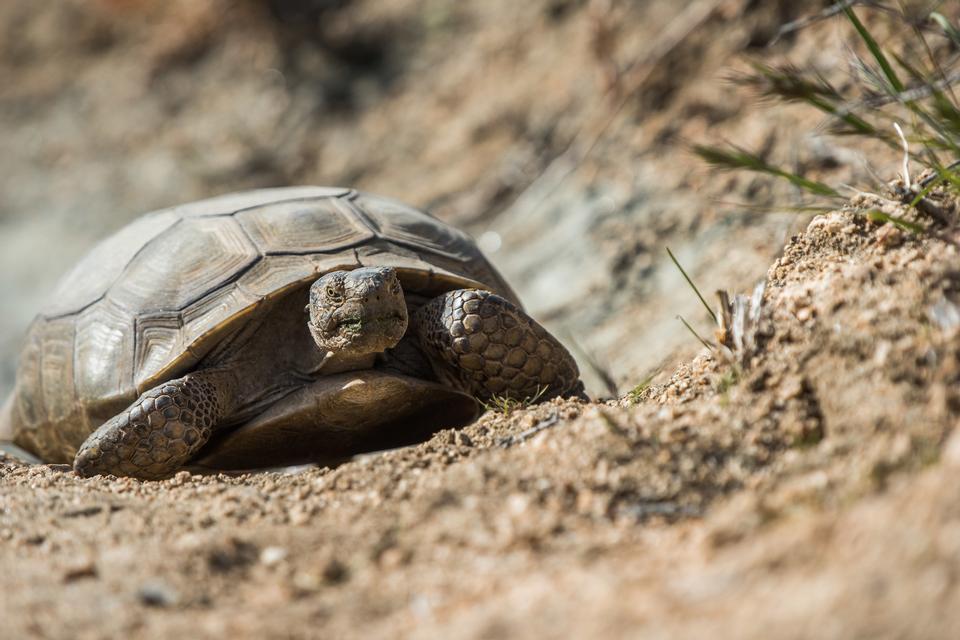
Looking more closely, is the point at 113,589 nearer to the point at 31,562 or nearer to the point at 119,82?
the point at 31,562

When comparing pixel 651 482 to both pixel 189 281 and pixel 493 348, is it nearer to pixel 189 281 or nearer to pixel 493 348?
pixel 493 348

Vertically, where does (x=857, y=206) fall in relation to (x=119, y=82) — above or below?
below

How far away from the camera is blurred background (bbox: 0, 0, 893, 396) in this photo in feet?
18.6

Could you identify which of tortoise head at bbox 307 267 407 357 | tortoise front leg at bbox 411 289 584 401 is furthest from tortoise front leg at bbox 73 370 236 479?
tortoise front leg at bbox 411 289 584 401

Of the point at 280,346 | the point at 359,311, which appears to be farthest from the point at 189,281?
the point at 359,311

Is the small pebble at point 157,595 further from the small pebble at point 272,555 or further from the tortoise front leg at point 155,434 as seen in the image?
the tortoise front leg at point 155,434

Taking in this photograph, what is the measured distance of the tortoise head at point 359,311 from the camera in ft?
11.5

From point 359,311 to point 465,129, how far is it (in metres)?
5.90

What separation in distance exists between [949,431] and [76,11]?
1360cm

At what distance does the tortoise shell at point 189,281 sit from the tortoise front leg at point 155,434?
15 cm

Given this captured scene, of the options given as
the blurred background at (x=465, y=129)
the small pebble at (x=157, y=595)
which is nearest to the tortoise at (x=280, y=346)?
the blurred background at (x=465, y=129)

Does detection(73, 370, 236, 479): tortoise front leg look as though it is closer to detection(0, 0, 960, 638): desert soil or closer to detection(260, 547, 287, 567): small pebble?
detection(0, 0, 960, 638): desert soil

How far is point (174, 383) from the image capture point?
360 centimetres

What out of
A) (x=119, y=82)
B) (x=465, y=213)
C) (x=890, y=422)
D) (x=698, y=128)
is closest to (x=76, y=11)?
(x=119, y=82)
